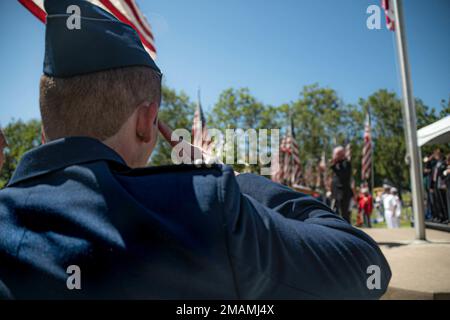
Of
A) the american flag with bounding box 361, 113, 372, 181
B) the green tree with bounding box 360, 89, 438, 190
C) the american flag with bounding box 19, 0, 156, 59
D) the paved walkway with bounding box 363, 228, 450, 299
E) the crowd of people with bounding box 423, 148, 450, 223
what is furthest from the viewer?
the green tree with bounding box 360, 89, 438, 190

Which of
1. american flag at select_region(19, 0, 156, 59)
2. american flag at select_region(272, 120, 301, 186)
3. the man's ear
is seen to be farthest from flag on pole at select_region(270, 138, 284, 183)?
american flag at select_region(19, 0, 156, 59)

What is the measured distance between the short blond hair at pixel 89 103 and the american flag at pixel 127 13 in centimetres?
200

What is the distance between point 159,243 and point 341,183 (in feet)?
27.9

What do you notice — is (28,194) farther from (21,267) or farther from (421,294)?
(421,294)

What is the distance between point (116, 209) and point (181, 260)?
0.18 meters

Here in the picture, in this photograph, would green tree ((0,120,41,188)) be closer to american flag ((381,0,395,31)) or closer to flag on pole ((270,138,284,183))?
flag on pole ((270,138,284,183))

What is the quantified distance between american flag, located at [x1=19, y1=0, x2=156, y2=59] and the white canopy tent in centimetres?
552

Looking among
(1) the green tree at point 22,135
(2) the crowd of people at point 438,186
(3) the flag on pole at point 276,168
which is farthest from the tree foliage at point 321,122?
(2) the crowd of people at point 438,186

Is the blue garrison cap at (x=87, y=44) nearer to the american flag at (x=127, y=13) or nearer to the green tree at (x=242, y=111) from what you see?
the american flag at (x=127, y=13)

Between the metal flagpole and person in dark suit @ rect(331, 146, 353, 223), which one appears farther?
person in dark suit @ rect(331, 146, 353, 223)

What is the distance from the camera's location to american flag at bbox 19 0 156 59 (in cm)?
273

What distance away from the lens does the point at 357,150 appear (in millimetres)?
44219

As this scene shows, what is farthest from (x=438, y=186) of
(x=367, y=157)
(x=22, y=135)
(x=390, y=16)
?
(x=22, y=135)
